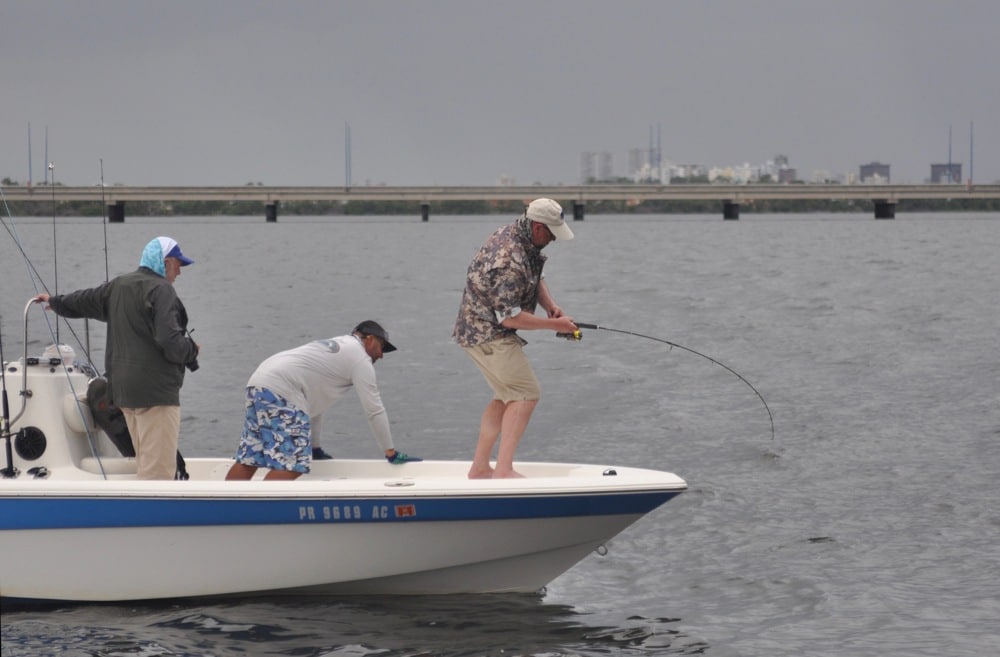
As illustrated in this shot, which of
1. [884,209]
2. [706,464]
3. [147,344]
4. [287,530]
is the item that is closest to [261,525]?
[287,530]

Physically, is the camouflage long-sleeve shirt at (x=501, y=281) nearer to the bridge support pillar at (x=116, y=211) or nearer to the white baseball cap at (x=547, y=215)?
the white baseball cap at (x=547, y=215)

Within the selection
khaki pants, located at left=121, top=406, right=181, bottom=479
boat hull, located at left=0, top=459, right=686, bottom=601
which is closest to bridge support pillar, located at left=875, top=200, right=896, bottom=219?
boat hull, located at left=0, top=459, right=686, bottom=601

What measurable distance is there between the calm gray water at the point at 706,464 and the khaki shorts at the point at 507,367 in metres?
1.38

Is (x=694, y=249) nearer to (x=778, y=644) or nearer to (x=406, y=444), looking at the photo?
(x=406, y=444)

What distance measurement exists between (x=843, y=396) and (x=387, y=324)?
14.6 metres

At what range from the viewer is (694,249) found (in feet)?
270

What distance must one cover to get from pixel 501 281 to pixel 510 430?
947mm

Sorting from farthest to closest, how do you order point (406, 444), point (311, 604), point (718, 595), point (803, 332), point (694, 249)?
point (694, 249), point (803, 332), point (406, 444), point (718, 595), point (311, 604)

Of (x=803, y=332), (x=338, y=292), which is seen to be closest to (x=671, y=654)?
(x=803, y=332)

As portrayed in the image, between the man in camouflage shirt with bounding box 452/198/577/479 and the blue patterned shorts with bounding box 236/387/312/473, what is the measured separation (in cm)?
113

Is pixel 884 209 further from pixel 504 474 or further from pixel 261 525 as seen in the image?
pixel 261 525

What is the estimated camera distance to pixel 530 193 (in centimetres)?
12431

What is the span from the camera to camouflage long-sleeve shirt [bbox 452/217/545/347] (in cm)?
927

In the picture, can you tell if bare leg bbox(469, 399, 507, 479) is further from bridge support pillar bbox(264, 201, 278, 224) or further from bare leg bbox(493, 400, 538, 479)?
bridge support pillar bbox(264, 201, 278, 224)
